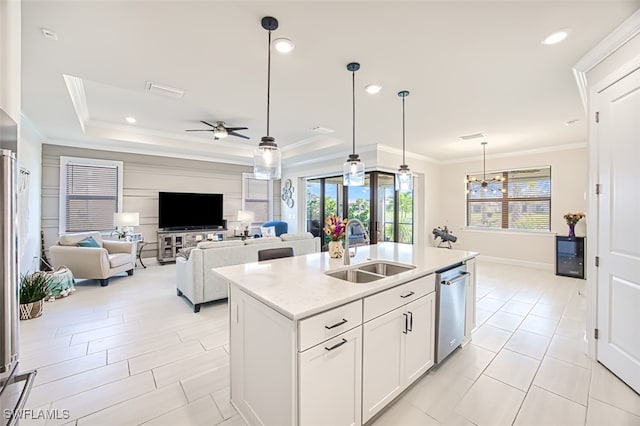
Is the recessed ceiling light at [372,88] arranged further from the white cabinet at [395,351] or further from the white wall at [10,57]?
the white wall at [10,57]

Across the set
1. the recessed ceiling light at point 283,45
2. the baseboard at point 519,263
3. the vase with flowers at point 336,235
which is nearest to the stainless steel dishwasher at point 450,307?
the vase with flowers at point 336,235

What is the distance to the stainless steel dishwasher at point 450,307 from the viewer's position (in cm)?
226

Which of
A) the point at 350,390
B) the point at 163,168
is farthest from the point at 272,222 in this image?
the point at 350,390

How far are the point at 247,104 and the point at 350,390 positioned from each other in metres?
3.47

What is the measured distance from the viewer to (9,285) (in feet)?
4.09

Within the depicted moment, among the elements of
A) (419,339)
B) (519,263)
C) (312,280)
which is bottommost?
(519,263)

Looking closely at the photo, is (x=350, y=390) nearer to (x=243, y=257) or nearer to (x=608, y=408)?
(x=608, y=408)

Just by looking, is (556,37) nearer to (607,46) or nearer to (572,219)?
(607,46)

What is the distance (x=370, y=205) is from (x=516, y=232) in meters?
3.41

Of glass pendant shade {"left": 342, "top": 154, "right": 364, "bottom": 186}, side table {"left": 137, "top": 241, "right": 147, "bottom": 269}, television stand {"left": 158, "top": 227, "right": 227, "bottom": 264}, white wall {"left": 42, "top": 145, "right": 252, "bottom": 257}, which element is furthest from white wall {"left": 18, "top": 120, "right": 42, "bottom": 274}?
glass pendant shade {"left": 342, "top": 154, "right": 364, "bottom": 186}

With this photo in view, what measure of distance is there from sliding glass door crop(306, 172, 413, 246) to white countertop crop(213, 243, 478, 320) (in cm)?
352

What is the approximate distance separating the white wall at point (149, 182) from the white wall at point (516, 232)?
221 inches

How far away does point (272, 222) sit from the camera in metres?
7.88

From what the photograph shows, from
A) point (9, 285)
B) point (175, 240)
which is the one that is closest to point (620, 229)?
point (9, 285)
